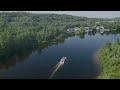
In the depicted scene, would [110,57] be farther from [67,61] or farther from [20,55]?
[20,55]

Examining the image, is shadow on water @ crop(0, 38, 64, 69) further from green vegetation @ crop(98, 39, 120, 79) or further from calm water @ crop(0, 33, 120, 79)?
green vegetation @ crop(98, 39, 120, 79)

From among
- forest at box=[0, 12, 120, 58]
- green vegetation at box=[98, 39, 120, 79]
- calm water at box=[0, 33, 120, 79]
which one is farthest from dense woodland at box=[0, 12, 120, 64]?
green vegetation at box=[98, 39, 120, 79]

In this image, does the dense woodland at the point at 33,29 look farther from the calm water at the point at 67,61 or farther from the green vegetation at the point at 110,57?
the green vegetation at the point at 110,57

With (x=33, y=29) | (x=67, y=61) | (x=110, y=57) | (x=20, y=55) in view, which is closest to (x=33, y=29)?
(x=33, y=29)

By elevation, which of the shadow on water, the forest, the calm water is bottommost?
the calm water

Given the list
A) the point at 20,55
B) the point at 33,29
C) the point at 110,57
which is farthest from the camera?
the point at 110,57

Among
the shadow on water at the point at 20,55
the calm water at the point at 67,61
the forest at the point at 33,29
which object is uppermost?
the forest at the point at 33,29

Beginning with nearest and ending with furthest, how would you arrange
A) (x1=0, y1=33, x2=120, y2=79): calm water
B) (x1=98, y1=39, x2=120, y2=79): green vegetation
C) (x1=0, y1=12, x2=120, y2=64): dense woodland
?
(x1=0, y1=12, x2=120, y2=64): dense woodland, (x1=0, y1=33, x2=120, y2=79): calm water, (x1=98, y1=39, x2=120, y2=79): green vegetation

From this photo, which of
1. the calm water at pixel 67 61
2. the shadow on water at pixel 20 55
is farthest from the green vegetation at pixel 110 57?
the shadow on water at pixel 20 55
